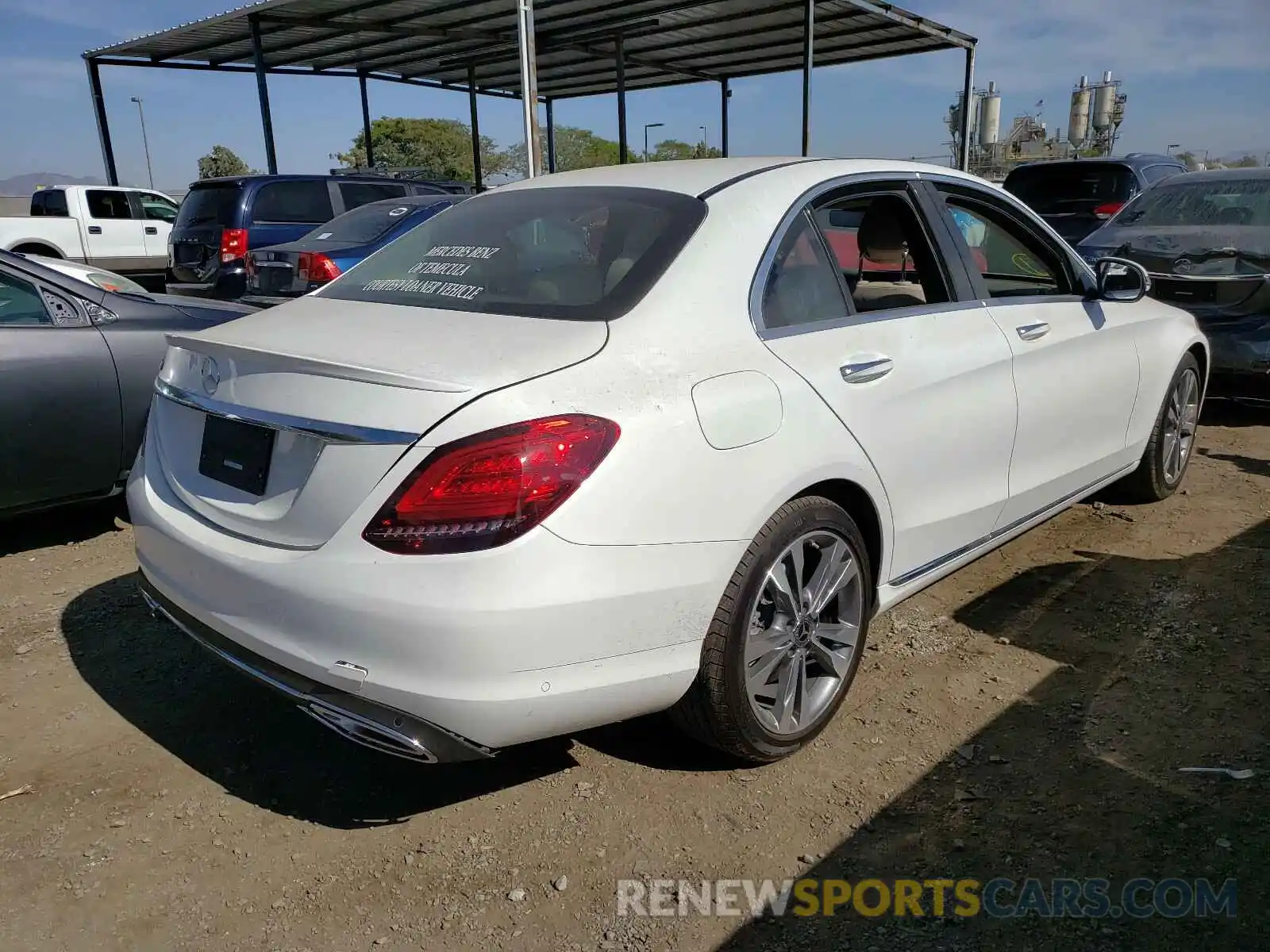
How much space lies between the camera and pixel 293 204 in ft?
35.6

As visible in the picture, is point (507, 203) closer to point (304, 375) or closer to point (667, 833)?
point (304, 375)

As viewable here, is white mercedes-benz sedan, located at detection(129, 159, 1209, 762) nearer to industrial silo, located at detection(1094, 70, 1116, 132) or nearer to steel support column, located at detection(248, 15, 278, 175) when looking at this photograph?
steel support column, located at detection(248, 15, 278, 175)

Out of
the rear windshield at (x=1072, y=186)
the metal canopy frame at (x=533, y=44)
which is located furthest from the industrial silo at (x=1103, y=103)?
the rear windshield at (x=1072, y=186)

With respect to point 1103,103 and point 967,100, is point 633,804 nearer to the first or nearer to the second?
point 967,100

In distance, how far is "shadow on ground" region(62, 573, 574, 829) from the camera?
2.61m

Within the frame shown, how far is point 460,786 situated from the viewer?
8.79 feet

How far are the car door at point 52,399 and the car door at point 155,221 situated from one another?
1368 cm

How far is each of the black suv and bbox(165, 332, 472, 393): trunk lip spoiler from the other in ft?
29.6

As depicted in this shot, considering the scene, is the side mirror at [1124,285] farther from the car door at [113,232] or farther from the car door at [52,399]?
the car door at [113,232]

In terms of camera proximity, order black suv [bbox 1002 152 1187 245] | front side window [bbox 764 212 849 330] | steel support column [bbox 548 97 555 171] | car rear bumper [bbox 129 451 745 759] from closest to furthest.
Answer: car rear bumper [bbox 129 451 745 759], front side window [bbox 764 212 849 330], black suv [bbox 1002 152 1187 245], steel support column [bbox 548 97 555 171]

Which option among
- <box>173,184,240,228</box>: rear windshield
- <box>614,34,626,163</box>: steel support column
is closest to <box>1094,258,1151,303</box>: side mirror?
<box>173,184,240,228</box>: rear windshield

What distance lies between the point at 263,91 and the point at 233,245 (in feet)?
27.6

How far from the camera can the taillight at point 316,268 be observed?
739cm

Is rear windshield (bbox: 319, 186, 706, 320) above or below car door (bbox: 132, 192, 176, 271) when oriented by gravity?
above
